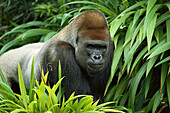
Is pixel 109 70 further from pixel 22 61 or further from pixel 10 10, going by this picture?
pixel 10 10

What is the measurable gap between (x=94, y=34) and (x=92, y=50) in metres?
0.15

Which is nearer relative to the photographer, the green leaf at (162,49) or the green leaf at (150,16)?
the green leaf at (162,49)

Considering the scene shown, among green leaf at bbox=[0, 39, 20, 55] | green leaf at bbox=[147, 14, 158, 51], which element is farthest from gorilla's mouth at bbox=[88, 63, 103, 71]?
green leaf at bbox=[0, 39, 20, 55]

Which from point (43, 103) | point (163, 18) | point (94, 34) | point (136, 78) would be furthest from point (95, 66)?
point (163, 18)

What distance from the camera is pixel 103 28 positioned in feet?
9.11

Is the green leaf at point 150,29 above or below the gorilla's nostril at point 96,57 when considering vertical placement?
above

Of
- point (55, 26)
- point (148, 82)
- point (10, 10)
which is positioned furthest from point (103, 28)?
point (10, 10)

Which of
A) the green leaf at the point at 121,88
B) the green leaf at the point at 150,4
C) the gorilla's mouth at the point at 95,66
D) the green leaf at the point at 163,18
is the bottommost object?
the green leaf at the point at 121,88

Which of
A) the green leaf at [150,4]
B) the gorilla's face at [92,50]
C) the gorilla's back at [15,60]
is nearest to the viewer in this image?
the gorilla's face at [92,50]

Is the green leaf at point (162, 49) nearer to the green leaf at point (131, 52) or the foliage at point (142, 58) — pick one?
the foliage at point (142, 58)

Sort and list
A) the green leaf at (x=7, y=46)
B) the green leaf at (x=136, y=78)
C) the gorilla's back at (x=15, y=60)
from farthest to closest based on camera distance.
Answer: the green leaf at (x=7, y=46)
the gorilla's back at (x=15, y=60)
the green leaf at (x=136, y=78)

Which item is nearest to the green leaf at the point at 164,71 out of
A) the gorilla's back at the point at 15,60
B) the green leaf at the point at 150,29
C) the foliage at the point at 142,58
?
the foliage at the point at 142,58

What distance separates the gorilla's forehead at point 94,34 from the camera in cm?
269

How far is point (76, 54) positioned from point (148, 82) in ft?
2.52
